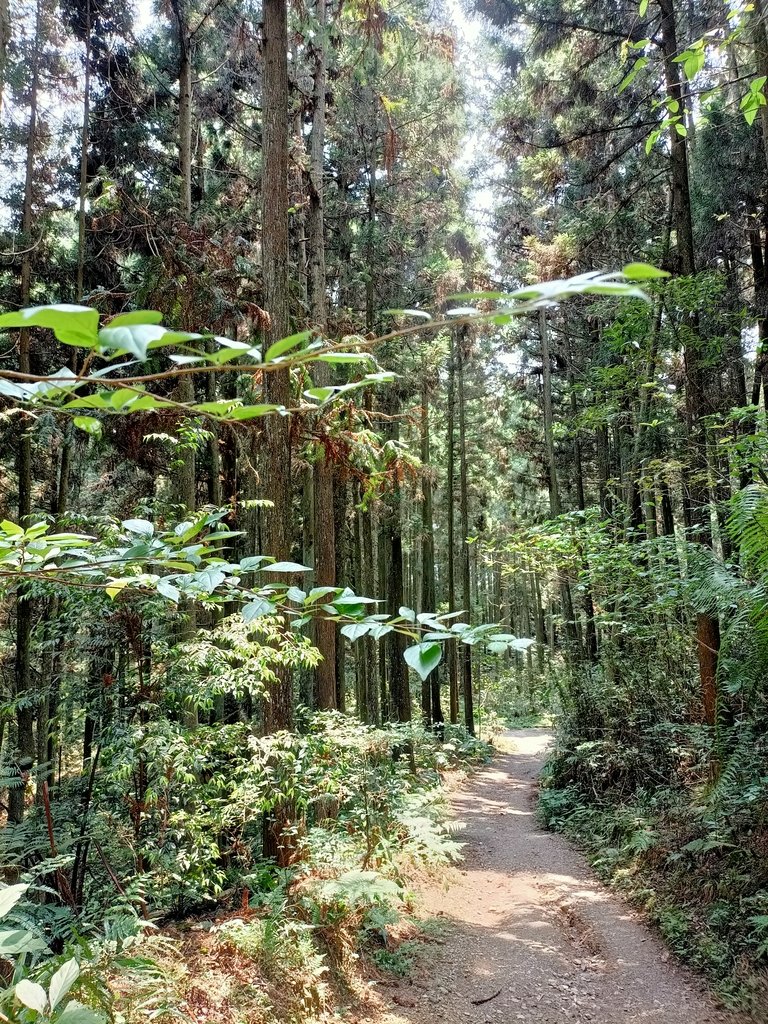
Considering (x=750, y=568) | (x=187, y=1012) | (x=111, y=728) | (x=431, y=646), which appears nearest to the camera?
(x=431, y=646)

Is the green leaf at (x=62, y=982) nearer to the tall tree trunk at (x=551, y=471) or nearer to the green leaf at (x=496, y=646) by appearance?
the green leaf at (x=496, y=646)

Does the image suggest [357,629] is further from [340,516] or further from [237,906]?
[340,516]

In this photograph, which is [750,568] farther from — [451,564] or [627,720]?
[451,564]

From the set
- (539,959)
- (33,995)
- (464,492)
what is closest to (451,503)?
(464,492)

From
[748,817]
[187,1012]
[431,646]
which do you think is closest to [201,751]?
[187,1012]

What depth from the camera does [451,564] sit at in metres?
15.6

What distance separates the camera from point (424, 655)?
1036 millimetres

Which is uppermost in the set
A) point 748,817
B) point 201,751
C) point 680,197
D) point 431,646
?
point 680,197

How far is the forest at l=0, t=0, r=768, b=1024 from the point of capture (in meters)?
2.67

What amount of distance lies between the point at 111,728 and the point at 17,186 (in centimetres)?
876

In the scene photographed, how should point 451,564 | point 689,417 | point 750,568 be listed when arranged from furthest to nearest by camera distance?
point 451,564
point 689,417
point 750,568

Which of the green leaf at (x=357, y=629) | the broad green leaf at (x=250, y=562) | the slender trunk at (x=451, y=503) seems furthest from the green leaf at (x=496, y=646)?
the slender trunk at (x=451, y=503)

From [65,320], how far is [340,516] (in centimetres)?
1200

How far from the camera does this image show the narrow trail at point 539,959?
4.27 metres
